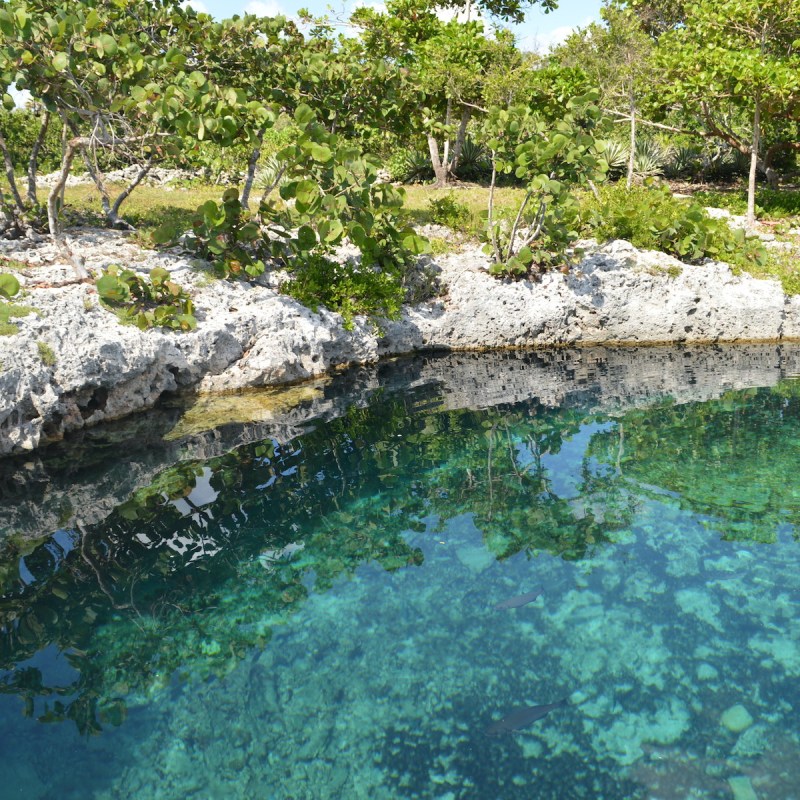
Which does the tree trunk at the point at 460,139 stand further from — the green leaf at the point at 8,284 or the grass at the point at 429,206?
the green leaf at the point at 8,284

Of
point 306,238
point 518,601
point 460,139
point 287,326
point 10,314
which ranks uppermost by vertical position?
point 460,139

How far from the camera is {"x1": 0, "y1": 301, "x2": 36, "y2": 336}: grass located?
9.84 m

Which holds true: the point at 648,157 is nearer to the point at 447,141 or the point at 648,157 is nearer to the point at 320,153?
the point at 447,141

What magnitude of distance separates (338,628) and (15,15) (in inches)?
417

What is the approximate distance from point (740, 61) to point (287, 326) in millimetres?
13186

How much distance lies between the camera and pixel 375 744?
15.9 feet

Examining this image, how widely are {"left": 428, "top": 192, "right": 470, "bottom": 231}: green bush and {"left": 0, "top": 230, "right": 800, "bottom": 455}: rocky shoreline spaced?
1.09m

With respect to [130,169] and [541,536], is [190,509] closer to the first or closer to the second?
[541,536]

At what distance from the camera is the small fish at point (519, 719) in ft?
16.0

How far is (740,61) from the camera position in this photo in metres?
16.4

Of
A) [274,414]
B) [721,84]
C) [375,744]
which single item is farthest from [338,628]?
[721,84]

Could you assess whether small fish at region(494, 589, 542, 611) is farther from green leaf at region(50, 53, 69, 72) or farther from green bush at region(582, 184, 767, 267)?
green bush at region(582, 184, 767, 267)

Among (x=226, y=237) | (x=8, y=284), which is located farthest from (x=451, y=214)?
(x=8, y=284)

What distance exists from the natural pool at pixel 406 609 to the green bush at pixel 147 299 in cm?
179
